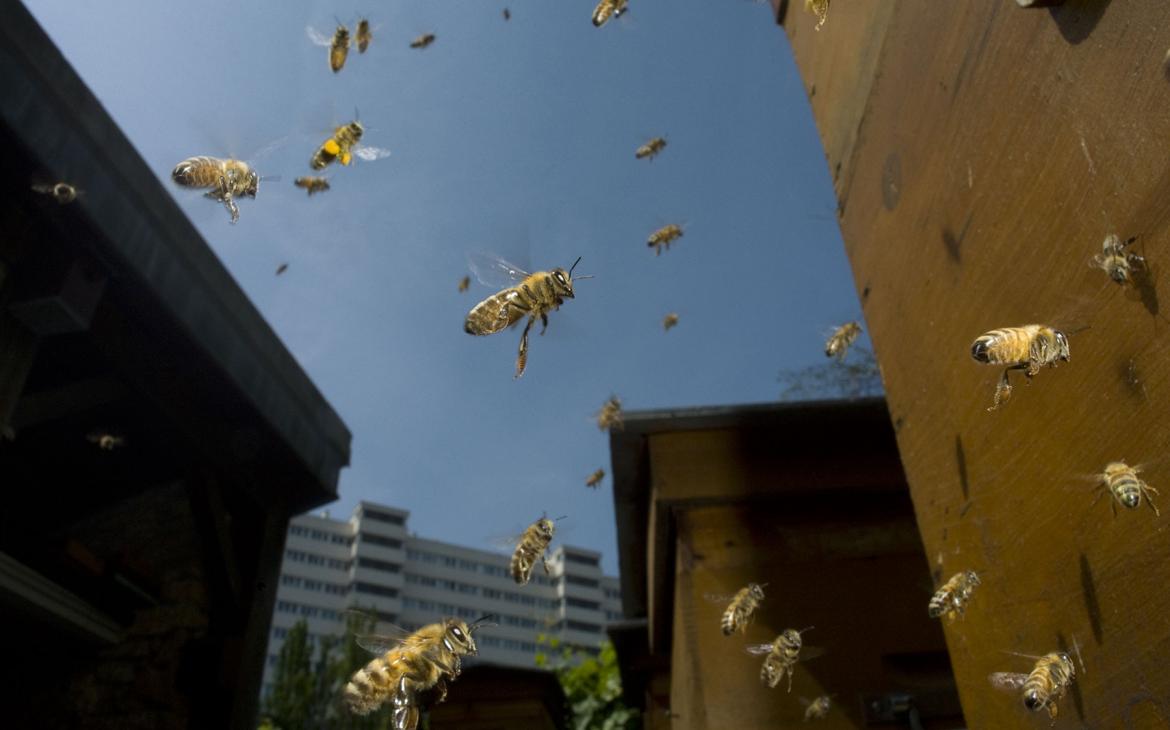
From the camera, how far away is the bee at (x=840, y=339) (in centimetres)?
544

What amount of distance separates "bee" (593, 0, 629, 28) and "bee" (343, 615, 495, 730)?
3.36m

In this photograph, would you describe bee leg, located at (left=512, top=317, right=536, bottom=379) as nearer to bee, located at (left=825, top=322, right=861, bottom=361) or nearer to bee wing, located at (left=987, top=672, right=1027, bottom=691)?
bee wing, located at (left=987, top=672, right=1027, bottom=691)

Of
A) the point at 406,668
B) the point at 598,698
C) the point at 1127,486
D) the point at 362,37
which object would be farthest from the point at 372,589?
the point at 1127,486

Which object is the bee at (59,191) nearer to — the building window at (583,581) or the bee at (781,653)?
the bee at (781,653)

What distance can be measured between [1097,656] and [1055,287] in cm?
66

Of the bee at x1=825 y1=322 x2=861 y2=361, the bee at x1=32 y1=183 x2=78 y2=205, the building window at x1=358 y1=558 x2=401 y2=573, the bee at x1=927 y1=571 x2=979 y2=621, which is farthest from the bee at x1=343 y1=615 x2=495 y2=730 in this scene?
the building window at x1=358 y1=558 x2=401 y2=573

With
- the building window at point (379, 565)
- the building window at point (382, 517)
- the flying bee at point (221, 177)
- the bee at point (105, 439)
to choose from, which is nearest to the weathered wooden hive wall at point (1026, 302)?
the flying bee at point (221, 177)

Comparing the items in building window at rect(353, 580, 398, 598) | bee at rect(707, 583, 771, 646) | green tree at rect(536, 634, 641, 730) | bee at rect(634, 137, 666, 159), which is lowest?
bee at rect(707, 583, 771, 646)

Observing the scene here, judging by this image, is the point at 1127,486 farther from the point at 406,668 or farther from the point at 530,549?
the point at 530,549

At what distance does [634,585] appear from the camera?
7.97 m

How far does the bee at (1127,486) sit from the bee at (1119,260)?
30 cm

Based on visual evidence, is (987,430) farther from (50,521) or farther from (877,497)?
(50,521)

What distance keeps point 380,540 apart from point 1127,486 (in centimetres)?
8862

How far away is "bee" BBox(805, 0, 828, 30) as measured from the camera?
8.66ft
